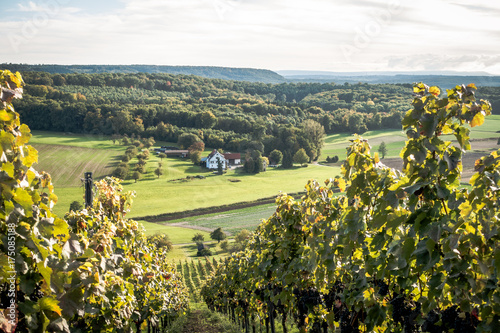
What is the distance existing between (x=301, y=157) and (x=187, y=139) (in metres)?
25.3

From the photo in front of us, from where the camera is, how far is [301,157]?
80.8m

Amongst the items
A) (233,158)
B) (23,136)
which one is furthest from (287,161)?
(23,136)

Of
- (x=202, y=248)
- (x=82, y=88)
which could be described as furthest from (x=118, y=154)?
(x=82, y=88)

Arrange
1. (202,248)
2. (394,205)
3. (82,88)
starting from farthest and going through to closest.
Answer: (82,88)
(202,248)
(394,205)

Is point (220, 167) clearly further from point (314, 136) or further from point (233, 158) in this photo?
point (314, 136)

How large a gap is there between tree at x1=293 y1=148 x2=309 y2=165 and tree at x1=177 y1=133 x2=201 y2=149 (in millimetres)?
21825

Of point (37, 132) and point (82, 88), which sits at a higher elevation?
point (82, 88)

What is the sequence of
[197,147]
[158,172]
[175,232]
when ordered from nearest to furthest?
[175,232] → [158,172] → [197,147]

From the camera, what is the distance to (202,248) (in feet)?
152

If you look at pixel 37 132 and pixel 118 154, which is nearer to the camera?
pixel 118 154

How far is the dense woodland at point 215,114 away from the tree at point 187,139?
391 centimetres

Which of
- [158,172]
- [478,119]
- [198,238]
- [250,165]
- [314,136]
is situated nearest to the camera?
[478,119]

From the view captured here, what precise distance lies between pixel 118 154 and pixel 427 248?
7906 centimetres

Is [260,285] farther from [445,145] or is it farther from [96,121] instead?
[96,121]
